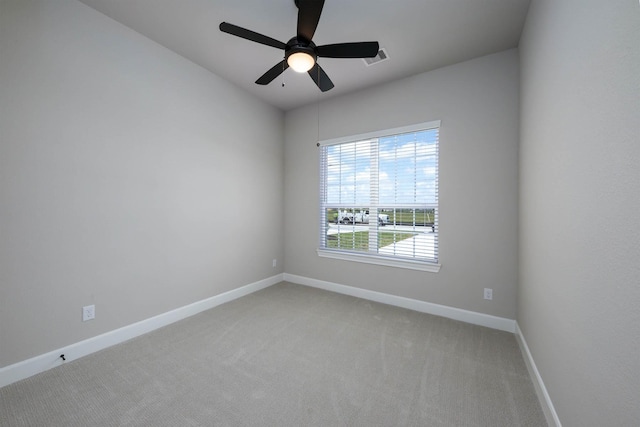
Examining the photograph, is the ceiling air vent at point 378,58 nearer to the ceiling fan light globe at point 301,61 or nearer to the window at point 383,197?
the window at point 383,197

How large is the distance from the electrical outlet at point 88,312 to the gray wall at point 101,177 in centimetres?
3

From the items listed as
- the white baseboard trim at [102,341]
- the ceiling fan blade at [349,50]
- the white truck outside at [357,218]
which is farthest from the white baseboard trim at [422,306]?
the ceiling fan blade at [349,50]

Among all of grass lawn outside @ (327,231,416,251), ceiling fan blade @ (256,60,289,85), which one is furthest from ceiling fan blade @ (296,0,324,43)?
grass lawn outside @ (327,231,416,251)

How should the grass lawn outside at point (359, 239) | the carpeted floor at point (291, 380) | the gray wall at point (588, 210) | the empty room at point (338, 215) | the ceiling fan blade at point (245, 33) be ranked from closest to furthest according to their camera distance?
the gray wall at point (588, 210)
the empty room at point (338, 215)
the carpeted floor at point (291, 380)
the ceiling fan blade at point (245, 33)
the grass lawn outside at point (359, 239)

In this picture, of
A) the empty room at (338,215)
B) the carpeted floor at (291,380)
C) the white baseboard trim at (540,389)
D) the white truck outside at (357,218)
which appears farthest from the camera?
the white truck outside at (357,218)

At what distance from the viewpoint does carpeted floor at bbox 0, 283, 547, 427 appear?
1499 mm

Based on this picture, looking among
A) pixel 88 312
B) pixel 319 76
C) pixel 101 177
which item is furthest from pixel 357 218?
pixel 88 312

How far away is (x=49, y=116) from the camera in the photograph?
6.30ft

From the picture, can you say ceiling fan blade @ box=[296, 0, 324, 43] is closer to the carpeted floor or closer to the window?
the window

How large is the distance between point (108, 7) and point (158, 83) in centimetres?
63

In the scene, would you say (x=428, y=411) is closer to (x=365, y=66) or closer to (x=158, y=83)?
(x=365, y=66)

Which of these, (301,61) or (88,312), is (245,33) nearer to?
(301,61)

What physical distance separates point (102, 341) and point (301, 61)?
2922mm

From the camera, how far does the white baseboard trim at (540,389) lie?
1.40 metres
